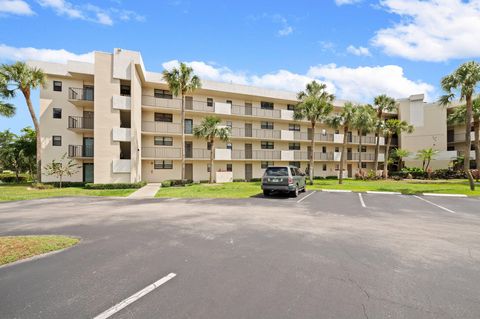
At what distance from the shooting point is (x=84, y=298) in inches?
143

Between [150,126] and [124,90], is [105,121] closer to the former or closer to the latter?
[124,90]

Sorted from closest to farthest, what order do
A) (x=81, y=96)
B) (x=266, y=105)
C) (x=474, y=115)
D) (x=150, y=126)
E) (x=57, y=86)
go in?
(x=81, y=96) → (x=57, y=86) → (x=150, y=126) → (x=474, y=115) → (x=266, y=105)

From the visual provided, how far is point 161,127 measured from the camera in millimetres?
26594

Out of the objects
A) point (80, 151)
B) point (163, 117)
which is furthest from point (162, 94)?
point (80, 151)

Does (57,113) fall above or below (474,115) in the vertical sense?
below

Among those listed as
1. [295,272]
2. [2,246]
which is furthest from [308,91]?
[2,246]

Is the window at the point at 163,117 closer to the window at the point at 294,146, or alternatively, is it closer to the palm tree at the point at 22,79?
the palm tree at the point at 22,79

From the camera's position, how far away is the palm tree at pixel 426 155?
34806 millimetres

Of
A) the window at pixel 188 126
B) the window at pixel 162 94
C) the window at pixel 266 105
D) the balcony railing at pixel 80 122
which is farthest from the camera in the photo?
the window at pixel 266 105

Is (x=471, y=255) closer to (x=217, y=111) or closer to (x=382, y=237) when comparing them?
(x=382, y=237)

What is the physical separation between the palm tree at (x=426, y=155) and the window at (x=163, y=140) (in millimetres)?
36080

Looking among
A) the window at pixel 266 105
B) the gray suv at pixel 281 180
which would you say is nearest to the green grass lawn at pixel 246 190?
the gray suv at pixel 281 180

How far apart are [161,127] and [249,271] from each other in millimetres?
24417

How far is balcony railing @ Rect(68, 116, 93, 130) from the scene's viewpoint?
23922 mm
